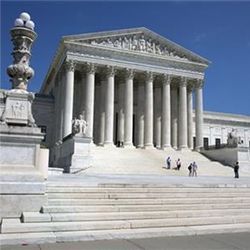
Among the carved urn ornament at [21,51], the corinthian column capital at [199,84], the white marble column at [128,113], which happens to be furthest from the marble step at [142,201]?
the corinthian column capital at [199,84]

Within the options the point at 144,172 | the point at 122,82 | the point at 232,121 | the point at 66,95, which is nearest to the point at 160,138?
the point at 122,82

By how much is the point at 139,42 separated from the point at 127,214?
45.1 m

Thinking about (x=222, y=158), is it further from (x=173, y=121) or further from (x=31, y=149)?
(x=31, y=149)

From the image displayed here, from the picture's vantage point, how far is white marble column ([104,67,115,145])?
4753 cm

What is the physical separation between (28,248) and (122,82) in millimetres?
47673

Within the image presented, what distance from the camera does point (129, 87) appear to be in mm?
50125

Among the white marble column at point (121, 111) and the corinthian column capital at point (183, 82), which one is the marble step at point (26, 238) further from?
the corinthian column capital at point (183, 82)

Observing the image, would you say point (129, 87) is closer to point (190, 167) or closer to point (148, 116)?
point (148, 116)

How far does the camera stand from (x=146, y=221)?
33.9 feet

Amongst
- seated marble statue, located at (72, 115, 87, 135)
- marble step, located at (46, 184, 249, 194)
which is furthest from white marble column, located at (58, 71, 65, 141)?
marble step, located at (46, 184, 249, 194)

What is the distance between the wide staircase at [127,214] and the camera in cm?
899

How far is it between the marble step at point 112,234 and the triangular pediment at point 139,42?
40.7 metres

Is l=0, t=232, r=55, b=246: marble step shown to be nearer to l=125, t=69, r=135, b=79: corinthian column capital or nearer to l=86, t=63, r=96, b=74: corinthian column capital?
l=86, t=63, r=96, b=74: corinthian column capital

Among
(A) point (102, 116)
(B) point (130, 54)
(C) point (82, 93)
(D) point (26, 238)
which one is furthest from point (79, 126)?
(D) point (26, 238)
